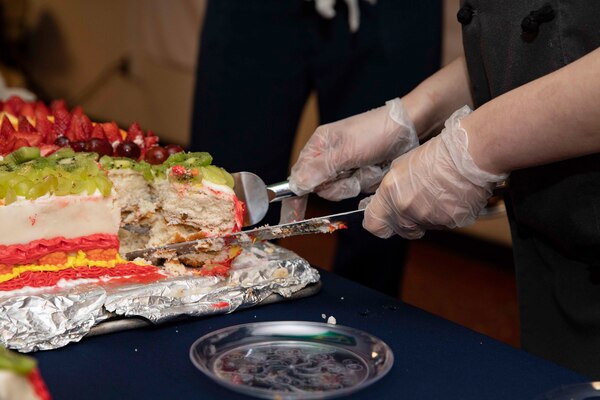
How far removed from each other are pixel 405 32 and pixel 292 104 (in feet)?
1.21

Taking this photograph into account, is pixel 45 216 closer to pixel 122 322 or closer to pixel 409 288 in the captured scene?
pixel 122 322

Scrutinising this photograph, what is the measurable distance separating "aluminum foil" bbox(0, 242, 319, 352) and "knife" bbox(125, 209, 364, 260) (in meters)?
0.06

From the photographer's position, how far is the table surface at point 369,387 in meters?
1.19

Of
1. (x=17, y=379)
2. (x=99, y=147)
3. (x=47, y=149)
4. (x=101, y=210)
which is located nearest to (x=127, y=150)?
(x=99, y=147)

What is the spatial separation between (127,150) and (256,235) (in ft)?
1.42

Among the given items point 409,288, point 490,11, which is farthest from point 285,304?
point 409,288

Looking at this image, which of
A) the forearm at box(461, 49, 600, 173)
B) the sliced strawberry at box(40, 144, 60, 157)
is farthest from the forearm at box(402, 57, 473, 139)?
the sliced strawberry at box(40, 144, 60, 157)

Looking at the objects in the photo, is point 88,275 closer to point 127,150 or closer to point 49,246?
point 49,246

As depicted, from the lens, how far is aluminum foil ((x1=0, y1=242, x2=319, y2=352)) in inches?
52.2

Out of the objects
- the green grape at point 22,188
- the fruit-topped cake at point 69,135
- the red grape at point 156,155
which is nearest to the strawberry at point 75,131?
the fruit-topped cake at point 69,135

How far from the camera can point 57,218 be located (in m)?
1.56

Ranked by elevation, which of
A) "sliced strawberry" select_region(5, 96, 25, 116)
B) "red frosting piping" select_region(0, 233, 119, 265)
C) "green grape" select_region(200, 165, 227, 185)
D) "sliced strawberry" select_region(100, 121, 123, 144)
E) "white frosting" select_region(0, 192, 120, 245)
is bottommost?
"red frosting piping" select_region(0, 233, 119, 265)

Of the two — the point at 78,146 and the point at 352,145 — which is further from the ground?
the point at 352,145

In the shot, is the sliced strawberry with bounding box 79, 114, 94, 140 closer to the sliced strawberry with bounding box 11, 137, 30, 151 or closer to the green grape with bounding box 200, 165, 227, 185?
the sliced strawberry with bounding box 11, 137, 30, 151
